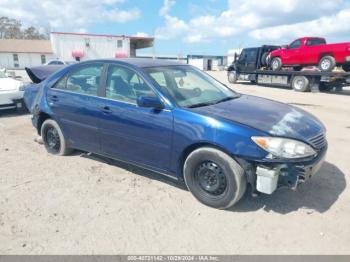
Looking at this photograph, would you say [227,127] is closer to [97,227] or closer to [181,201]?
[181,201]

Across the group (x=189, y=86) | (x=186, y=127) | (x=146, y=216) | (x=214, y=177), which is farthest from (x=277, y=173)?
(x=189, y=86)

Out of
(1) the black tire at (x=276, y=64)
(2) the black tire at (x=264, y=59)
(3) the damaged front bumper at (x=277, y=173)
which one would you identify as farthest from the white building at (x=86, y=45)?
(3) the damaged front bumper at (x=277, y=173)

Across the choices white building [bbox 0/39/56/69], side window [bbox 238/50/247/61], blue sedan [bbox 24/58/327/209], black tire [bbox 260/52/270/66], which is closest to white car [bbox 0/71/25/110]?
blue sedan [bbox 24/58/327/209]

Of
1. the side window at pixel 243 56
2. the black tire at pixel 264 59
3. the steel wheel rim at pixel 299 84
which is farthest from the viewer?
the side window at pixel 243 56

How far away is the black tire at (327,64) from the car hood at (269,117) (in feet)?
42.1

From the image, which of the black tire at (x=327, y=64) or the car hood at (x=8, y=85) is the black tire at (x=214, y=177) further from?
the black tire at (x=327, y=64)

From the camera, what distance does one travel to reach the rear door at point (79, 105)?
4465 mm

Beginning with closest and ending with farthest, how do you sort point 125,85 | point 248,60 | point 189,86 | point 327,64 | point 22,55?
point 125,85 < point 189,86 < point 327,64 < point 248,60 < point 22,55

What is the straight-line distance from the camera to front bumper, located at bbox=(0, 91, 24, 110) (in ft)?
27.0

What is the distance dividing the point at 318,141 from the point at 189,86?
1.76m

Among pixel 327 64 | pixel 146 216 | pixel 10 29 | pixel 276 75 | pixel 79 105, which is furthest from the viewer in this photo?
pixel 10 29

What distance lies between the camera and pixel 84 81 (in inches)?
185

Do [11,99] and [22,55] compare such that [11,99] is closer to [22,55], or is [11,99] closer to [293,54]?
[293,54]

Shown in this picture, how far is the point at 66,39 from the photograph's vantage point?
4775cm
